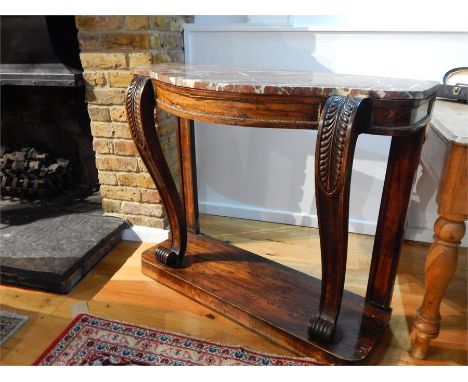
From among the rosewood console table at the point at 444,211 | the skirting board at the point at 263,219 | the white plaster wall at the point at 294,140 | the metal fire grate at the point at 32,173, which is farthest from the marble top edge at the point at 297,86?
the metal fire grate at the point at 32,173

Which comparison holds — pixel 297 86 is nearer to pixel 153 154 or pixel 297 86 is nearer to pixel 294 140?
pixel 153 154

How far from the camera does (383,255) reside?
3.68 ft

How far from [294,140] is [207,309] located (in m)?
0.85

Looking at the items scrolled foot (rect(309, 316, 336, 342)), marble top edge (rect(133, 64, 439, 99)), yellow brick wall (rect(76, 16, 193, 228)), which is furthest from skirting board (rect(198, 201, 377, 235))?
marble top edge (rect(133, 64, 439, 99))

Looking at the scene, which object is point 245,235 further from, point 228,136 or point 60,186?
point 60,186

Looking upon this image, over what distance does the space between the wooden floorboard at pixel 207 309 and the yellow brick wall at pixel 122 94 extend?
0.21m

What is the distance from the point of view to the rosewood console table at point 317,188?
31.7 inches

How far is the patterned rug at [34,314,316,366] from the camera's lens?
3.45ft

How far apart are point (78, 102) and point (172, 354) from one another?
1281 millimetres

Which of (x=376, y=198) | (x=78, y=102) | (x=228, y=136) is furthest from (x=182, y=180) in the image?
(x=376, y=198)

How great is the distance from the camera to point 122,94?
149cm

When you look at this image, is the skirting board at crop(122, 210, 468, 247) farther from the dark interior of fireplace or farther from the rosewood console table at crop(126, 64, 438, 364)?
the rosewood console table at crop(126, 64, 438, 364)

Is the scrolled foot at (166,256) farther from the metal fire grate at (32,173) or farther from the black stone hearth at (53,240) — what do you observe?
the metal fire grate at (32,173)

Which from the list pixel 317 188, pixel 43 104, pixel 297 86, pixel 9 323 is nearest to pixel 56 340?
pixel 9 323
